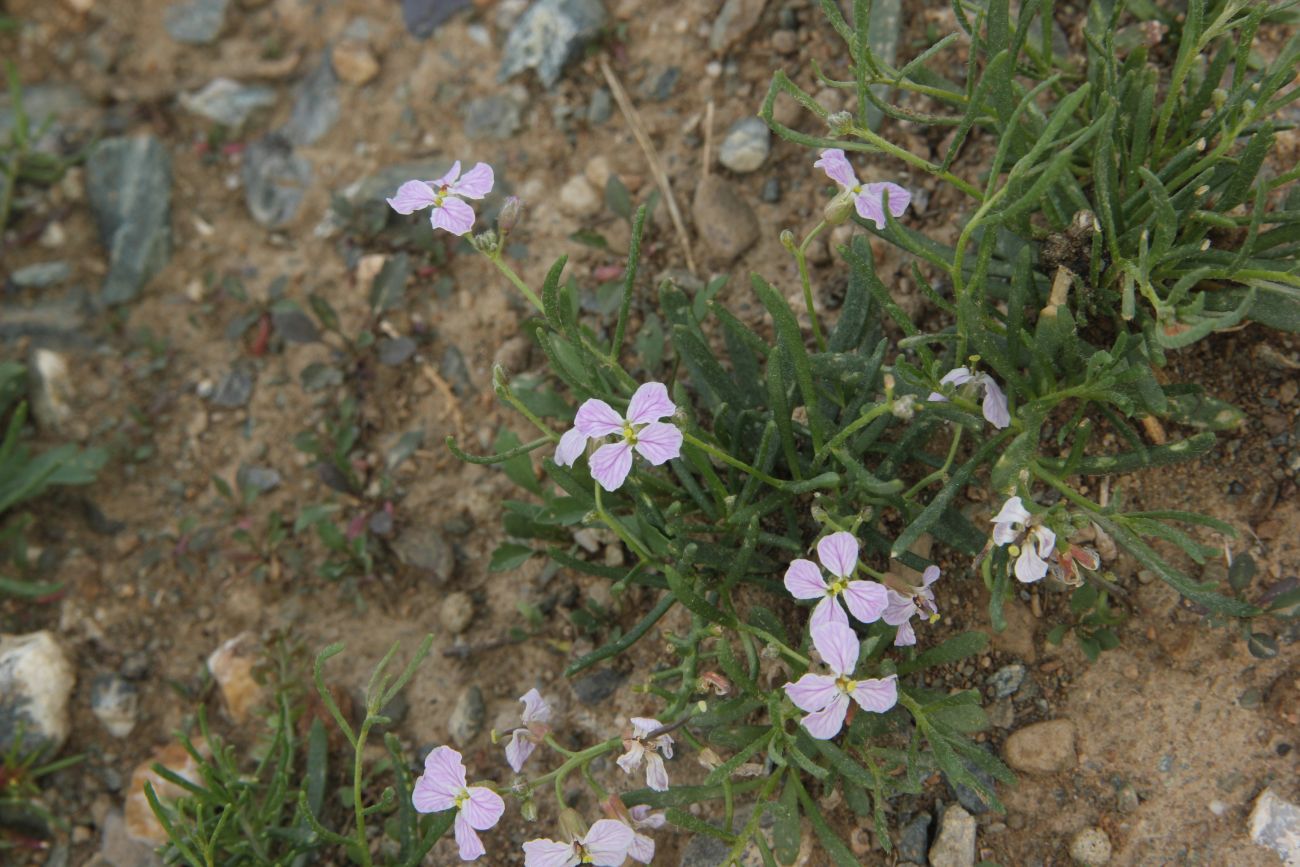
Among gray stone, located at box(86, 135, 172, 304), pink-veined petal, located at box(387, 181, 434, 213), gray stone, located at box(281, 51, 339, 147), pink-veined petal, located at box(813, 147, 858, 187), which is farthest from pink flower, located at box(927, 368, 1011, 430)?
gray stone, located at box(86, 135, 172, 304)

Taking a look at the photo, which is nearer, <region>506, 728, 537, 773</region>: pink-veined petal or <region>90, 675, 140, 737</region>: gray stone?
<region>506, 728, 537, 773</region>: pink-veined petal

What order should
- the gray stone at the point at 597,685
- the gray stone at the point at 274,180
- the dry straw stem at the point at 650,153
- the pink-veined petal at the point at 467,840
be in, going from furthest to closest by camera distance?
the gray stone at the point at 274,180
the dry straw stem at the point at 650,153
the gray stone at the point at 597,685
the pink-veined petal at the point at 467,840

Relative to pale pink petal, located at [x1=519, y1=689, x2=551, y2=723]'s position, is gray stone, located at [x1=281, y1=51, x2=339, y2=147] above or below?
above

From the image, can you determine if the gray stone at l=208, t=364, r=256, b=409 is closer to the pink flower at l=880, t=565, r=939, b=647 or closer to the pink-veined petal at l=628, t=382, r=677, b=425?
the pink-veined petal at l=628, t=382, r=677, b=425

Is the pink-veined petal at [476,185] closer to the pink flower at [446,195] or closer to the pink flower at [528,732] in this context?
the pink flower at [446,195]

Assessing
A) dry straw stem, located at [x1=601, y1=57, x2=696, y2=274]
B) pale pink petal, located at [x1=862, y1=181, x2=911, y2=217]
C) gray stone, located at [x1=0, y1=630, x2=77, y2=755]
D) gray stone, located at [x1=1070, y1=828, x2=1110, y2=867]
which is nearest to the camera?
gray stone, located at [x1=1070, y1=828, x2=1110, y2=867]

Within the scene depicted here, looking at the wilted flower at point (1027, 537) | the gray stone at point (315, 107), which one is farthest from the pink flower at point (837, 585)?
the gray stone at point (315, 107)
